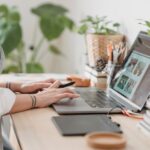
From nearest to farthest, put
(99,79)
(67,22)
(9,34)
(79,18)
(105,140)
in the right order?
(105,140) < (99,79) < (9,34) < (79,18) < (67,22)

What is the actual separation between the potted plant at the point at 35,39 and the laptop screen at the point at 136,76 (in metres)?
1.56

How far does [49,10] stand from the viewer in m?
3.49

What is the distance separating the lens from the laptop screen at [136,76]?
1512 mm

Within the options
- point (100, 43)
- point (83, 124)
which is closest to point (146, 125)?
point (83, 124)

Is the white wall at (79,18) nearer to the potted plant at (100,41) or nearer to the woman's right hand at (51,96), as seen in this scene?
the potted plant at (100,41)

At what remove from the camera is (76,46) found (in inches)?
131

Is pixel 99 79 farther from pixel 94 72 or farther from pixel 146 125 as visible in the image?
pixel 146 125

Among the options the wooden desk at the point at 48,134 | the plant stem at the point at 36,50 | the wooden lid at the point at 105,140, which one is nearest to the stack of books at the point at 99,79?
the wooden desk at the point at 48,134

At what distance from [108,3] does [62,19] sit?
1032 mm

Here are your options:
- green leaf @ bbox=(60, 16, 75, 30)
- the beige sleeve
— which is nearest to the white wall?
green leaf @ bbox=(60, 16, 75, 30)

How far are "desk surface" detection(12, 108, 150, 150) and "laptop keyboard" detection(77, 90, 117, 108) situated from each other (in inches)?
5.0

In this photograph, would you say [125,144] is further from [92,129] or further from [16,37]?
[16,37]

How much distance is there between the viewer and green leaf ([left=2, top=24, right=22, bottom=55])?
3.12 m

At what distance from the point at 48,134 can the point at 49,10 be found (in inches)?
96.2
